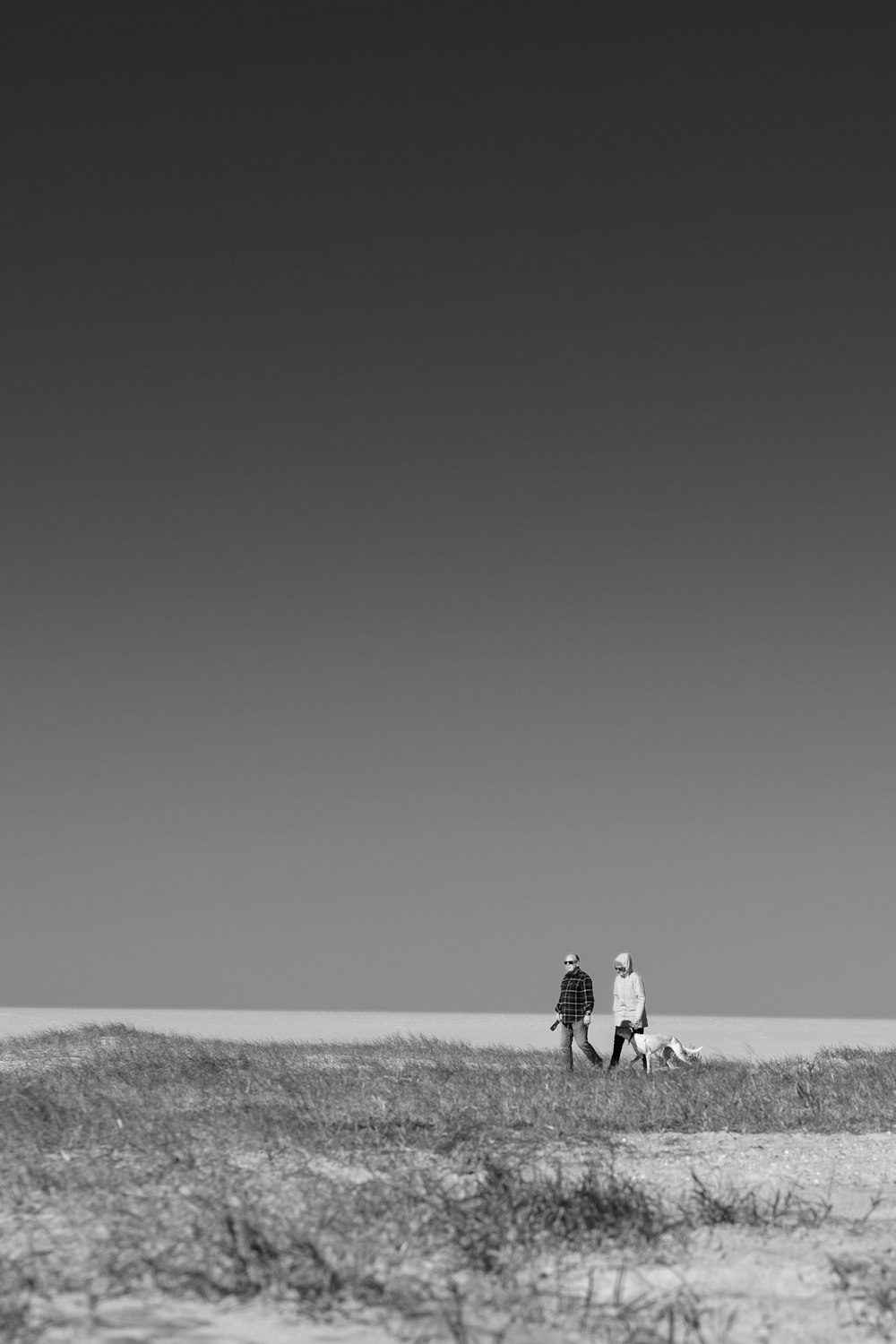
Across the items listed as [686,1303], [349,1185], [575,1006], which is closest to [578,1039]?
[575,1006]

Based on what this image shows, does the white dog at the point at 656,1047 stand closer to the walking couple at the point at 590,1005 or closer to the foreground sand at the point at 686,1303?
the walking couple at the point at 590,1005

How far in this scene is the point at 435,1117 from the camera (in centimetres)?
897

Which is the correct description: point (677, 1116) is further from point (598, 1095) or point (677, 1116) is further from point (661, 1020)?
point (661, 1020)

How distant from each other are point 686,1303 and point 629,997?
438 inches

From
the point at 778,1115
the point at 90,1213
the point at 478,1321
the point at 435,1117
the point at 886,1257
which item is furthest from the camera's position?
the point at 778,1115

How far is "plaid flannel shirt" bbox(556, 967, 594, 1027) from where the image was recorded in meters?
16.0

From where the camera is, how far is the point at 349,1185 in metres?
6.35

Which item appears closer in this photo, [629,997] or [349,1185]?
[349,1185]

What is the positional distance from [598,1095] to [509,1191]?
4.53 meters

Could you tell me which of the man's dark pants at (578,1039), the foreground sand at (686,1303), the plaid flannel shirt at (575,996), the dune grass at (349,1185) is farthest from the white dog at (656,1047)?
the foreground sand at (686,1303)

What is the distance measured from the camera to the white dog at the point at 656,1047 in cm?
1535

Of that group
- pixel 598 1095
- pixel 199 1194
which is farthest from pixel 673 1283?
pixel 598 1095

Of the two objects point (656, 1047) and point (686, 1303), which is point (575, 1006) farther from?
point (686, 1303)

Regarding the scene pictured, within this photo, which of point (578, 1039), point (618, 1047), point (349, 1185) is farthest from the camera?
point (578, 1039)
